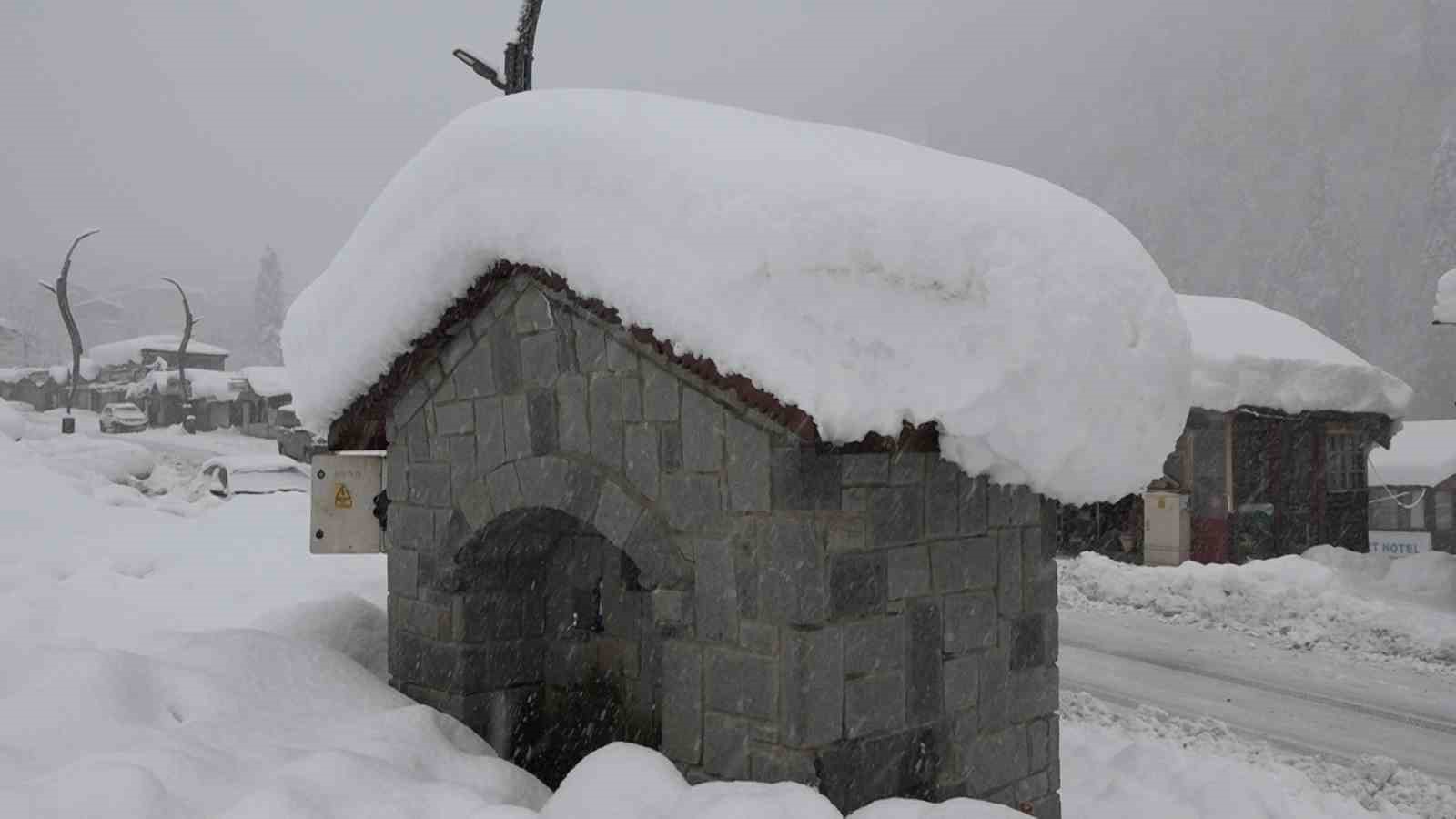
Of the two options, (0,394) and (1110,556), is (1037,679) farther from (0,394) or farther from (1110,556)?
(0,394)

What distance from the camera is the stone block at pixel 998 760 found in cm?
498

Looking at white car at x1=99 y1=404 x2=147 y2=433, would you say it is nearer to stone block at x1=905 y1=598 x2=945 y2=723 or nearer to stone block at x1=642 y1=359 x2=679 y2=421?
stone block at x1=642 y1=359 x2=679 y2=421

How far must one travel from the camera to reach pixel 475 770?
5.07 meters

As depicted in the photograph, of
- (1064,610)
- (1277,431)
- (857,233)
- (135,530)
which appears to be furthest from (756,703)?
(1277,431)

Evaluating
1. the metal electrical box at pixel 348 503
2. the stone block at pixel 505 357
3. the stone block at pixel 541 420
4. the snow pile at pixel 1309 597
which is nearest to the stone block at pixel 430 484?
the metal electrical box at pixel 348 503

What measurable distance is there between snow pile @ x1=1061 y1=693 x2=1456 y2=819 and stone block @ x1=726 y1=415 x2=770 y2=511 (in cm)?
341

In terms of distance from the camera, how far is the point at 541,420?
527cm

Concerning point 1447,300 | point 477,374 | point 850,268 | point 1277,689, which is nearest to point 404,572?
point 477,374

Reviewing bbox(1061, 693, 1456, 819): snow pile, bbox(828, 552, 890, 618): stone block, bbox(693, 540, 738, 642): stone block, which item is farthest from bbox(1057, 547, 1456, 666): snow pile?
bbox(693, 540, 738, 642): stone block

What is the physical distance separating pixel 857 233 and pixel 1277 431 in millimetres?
15764

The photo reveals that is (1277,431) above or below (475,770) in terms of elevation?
above

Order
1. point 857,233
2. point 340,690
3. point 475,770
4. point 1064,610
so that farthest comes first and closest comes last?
1. point 1064,610
2. point 340,690
3. point 475,770
4. point 857,233

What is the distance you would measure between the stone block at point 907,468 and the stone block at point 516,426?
1.81m

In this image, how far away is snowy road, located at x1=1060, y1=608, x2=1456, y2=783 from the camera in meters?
8.34
